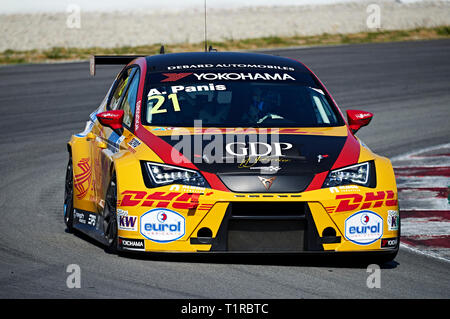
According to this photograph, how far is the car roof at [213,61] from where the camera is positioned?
24.4 ft

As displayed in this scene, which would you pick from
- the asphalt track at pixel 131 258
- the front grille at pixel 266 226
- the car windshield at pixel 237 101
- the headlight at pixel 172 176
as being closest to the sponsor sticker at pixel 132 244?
the asphalt track at pixel 131 258

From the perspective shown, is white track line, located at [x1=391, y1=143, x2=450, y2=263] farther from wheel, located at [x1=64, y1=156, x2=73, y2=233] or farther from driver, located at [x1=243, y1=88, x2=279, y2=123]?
wheel, located at [x1=64, y1=156, x2=73, y2=233]

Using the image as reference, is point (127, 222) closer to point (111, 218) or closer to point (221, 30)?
point (111, 218)

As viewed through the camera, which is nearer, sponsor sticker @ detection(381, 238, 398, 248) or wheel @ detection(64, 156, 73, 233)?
sponsor sticker @ detection(381, 238, 398, 248)

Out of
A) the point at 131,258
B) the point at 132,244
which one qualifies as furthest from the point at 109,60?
the point at 132,244

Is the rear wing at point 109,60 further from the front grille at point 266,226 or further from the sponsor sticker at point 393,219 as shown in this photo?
the sponsor sticker at point 393,219

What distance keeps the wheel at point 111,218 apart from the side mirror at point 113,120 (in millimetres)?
575

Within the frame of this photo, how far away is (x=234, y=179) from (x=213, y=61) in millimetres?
1802

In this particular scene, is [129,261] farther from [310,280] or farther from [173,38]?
[173,38]

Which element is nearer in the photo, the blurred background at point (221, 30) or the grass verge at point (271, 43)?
the grass verge at point (271, 43)

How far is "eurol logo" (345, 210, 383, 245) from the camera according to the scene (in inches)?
242

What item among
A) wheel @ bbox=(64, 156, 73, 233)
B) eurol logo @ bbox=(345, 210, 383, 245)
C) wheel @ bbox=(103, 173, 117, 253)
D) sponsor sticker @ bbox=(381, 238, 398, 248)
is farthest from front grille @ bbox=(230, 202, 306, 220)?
wheel @ bbox=(64, 156, 73, 233)

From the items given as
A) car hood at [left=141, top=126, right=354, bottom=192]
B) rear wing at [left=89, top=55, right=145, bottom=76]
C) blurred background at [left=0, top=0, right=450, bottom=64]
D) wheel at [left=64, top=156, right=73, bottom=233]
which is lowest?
blurred background at [left=0, top=0, right=450, bottom=64]
